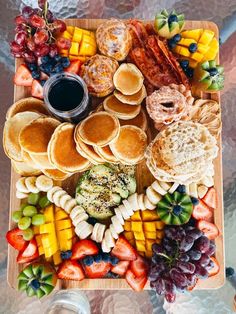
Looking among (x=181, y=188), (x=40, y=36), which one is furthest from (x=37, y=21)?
(x=181, y=188)

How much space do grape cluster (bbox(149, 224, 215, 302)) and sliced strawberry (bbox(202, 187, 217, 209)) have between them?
0.10 m

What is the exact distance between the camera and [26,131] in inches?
54.8

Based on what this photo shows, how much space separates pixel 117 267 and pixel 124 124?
16.5 inches

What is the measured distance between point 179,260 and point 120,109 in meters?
0.46

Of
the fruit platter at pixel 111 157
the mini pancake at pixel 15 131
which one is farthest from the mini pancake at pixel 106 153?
the mini pancake at pixel 15 131

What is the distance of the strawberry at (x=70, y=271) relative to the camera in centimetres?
143

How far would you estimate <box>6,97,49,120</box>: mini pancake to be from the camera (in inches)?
58.4

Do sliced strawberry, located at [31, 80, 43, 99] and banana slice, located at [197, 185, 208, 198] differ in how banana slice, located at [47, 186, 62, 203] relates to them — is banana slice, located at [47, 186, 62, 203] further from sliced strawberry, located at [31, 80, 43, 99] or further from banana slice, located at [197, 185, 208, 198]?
banana slice, located at [197, 185, 208, 198]

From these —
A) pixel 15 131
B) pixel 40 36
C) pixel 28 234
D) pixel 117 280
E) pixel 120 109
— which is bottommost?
pixel 117 280

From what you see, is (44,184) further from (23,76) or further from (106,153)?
(23,76)

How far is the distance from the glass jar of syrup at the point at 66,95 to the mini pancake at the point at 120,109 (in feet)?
0.21

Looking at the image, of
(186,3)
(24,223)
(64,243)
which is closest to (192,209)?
(64,243)

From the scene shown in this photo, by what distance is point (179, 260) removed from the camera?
1.35 metres

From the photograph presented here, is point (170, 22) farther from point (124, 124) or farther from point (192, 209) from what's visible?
point (192, 209)
